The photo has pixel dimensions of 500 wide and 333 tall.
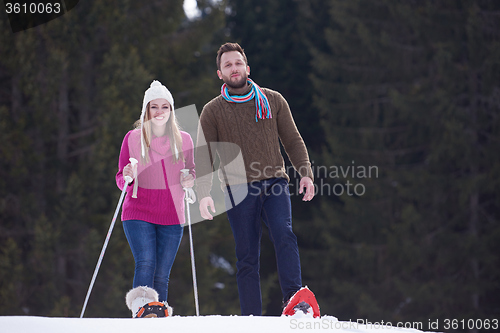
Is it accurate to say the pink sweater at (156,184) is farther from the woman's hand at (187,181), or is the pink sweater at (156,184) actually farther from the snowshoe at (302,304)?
the snowshoe at (302,304)

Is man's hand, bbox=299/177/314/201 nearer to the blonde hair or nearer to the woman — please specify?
the woman

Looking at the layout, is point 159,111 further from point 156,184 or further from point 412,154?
point 412,154

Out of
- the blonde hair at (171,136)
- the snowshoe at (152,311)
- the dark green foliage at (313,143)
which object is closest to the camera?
the snowshoe at (152,311)

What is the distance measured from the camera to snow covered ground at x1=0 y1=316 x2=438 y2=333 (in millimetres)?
2955

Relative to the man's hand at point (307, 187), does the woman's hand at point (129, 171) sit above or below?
above

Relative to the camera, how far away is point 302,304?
3572mm

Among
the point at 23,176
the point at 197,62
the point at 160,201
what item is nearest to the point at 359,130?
the point at 197,62

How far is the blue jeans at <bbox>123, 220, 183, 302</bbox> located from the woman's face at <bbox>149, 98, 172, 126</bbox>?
71 cm

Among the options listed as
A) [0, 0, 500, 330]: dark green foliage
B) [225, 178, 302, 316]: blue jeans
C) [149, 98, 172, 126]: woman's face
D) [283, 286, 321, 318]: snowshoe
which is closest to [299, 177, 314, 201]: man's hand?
[225, 178, 302, 316]: blue jeans

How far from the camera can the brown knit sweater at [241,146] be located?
4020 mm

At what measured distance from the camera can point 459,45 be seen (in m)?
15.3

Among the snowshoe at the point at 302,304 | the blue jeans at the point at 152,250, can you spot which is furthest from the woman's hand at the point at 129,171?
the snowshoe at the point at 302,304

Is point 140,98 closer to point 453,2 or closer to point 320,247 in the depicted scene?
point 320,247

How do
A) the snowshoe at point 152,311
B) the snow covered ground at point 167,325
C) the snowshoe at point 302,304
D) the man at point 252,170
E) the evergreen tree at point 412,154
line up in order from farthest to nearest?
the evergreen tree at point 412,154, the man at point 252,170, the snowshoe at point 152,311, the snowshoe at point 302,304, the snow covered ground at point 167,325
